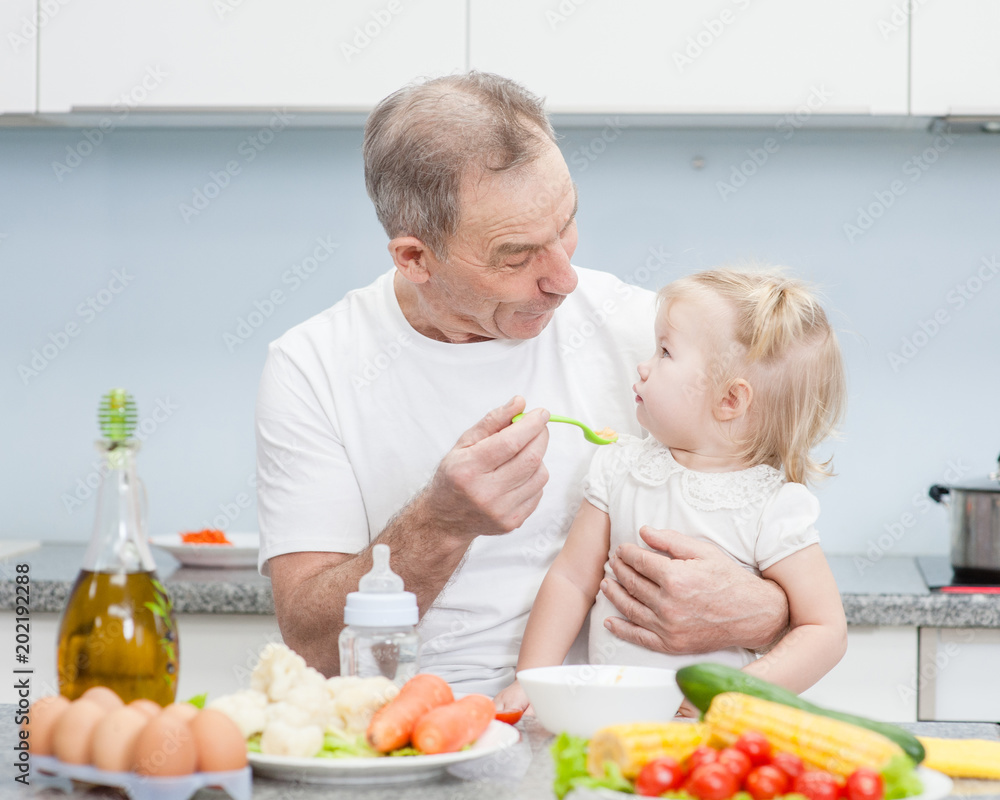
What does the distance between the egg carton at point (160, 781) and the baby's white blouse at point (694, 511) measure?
0.71m

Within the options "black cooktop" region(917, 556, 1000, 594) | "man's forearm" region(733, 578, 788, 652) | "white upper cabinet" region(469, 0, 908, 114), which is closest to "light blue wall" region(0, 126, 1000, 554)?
"black cooktop" region(917, 556, 1000, 594)

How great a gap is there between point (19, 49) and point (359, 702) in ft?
6.38

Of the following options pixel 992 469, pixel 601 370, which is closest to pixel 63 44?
pixel 601 370

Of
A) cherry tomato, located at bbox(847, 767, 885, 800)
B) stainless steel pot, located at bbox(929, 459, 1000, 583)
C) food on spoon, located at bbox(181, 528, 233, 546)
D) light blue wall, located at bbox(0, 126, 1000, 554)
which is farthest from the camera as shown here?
light blue wall, located at bbox(0, 126, 1000, 554)

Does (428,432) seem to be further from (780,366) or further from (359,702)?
(359,702)

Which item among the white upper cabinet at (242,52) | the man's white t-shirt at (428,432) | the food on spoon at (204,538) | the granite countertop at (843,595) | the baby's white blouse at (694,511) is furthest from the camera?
the food on spoon at (204,538)

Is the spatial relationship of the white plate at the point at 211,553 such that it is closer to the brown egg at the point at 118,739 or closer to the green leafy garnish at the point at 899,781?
the brown egg at the point at 118,739

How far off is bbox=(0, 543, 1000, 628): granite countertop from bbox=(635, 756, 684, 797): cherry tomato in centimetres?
131

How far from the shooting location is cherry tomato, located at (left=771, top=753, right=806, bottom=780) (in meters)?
0.68

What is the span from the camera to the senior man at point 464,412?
4.10 feet

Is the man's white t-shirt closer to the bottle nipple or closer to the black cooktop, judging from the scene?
the bottle nipple

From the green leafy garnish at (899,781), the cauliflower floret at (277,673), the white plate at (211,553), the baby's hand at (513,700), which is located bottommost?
the baby's hand at (513,700)

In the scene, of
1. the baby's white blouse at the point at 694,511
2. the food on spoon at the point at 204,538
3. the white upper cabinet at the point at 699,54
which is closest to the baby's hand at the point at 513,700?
the baby's white blouse at the point at 694,511

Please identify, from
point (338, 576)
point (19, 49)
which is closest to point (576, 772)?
point (338, 576)
